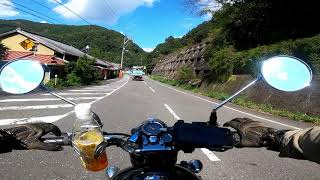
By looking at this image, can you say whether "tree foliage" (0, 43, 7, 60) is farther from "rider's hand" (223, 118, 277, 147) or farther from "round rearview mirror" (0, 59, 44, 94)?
"rider's hand" (223, 118, 277, 147)

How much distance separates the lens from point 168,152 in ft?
5.46

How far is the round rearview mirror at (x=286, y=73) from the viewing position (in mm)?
2121

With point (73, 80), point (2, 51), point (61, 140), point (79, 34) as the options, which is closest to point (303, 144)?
point (61, 140)

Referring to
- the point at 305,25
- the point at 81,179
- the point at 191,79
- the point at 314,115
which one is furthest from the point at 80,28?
the point at 81,179

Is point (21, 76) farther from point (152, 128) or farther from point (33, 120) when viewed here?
point (33, 120)

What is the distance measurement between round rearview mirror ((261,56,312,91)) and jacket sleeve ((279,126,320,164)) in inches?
10.4

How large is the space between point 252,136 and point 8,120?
8.53 metres

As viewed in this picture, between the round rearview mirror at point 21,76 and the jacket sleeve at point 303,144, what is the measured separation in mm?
1319

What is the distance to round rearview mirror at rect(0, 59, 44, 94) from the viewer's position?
2164mm

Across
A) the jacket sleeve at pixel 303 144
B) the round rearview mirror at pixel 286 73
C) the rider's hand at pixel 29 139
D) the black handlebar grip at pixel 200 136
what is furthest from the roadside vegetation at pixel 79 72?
the black handlebar grip at pixel 200 136

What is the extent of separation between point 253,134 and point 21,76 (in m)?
1.31

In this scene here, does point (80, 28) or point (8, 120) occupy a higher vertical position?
point (80, 28)

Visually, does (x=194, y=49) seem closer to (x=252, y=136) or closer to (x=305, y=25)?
(x=305, y=25)

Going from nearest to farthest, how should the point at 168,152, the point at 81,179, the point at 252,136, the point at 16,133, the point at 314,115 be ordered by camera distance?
the point at 168,152 < the point at 16,133 < the point at 252,136 < the point at 81,179 < the point at 314,115
